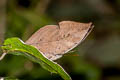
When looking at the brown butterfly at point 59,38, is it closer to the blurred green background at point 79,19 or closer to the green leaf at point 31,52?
the green leaf at point 31,52

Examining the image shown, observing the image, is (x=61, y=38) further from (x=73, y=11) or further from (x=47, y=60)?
(x=73, y=11)

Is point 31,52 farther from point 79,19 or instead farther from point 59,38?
point 79,19

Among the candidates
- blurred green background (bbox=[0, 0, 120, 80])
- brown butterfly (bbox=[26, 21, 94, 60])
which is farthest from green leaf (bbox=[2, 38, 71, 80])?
blurred green background (bbox=[0, 0, 120, 80])

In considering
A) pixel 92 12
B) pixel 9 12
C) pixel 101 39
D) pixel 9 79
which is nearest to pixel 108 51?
pixel 101 39

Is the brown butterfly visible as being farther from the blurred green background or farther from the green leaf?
the blurred green background

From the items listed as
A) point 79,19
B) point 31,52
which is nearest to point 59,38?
point 31,52

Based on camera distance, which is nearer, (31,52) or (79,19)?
(31,52)
